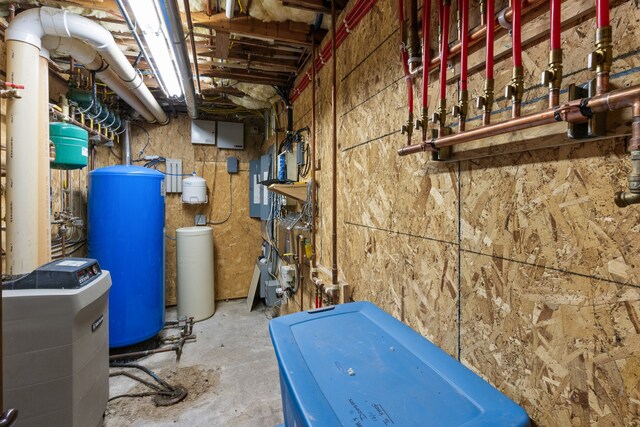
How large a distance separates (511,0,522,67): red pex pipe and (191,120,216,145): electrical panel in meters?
3.76

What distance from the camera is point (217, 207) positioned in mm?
3963

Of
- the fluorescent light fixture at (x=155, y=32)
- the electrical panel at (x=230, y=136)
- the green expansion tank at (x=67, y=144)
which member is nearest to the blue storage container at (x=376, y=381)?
the fluorescent light fixture at (x=155, y=32)

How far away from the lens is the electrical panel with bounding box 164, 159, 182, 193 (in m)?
3.71

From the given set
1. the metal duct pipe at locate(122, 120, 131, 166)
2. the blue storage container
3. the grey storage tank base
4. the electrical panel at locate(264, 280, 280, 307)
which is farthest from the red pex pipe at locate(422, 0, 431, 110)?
the metal duct pipe at locate(122, 120, 131, 166)

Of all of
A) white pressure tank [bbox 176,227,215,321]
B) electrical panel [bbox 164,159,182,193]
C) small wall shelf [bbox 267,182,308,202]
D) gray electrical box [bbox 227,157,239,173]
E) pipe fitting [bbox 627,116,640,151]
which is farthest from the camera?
gray electrical box [bbox 227,157,239,173]

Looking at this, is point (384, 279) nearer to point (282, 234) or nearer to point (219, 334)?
point (282, 234)

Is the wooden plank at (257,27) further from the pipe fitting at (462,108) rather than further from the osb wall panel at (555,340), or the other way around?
the osb wall panel at (555,340)

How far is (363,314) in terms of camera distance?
121cm

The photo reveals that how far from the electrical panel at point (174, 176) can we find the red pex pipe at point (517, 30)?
12.6 feet

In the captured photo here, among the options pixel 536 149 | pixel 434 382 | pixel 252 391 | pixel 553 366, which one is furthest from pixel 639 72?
pixel 252 391

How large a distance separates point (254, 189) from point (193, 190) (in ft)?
2.56

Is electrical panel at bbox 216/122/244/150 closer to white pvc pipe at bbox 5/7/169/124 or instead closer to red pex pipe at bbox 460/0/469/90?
white pvc pipe at bbox 5/7/169/124

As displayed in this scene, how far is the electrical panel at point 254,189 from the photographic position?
397cm

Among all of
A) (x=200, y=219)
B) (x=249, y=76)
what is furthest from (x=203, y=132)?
(x=249, y=76)
